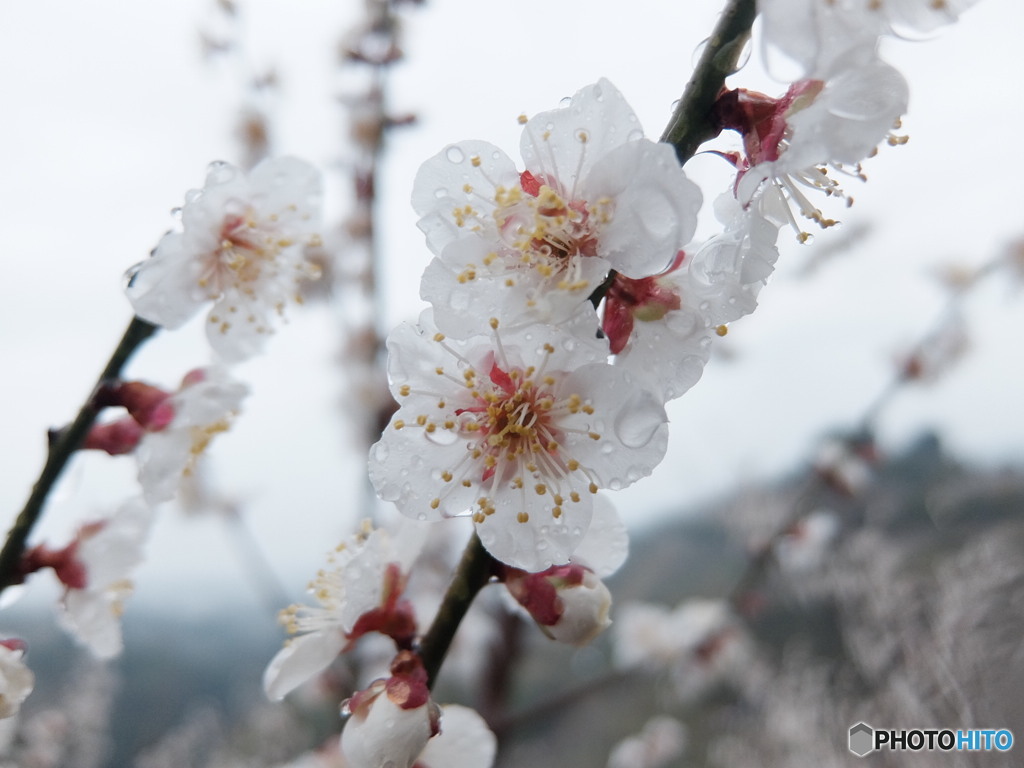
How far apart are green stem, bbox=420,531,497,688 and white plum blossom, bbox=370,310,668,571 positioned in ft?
0.19

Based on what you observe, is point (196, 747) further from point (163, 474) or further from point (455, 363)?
point (455, 363)

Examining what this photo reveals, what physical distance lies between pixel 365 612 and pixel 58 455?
0.44 m

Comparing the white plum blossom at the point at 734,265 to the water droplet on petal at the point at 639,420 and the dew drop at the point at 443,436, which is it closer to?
the water droplet on petal at the point at 639,420

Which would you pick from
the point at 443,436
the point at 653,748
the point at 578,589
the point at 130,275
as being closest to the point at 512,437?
the point at 443,436

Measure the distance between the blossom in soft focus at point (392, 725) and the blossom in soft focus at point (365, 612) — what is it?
0.09 meters

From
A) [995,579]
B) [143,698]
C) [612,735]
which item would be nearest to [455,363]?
[995,579]

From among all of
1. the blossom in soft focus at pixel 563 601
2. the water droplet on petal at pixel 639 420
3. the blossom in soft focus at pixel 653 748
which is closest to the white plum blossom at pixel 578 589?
the blossom in soft focus at pixel 563 601

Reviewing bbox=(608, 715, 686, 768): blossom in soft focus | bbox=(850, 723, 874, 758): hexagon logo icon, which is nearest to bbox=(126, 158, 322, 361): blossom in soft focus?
bbox=(850, 723, 874, 758): hexagon logo icon

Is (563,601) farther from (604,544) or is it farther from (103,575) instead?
(103,575)

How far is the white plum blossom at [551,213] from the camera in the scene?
1.75 ft

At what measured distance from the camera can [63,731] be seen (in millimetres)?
2943

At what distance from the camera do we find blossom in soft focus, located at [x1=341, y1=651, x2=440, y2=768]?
0.63m

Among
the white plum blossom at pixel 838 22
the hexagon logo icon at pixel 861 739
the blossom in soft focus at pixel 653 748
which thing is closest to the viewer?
the white plum blossom at pixel 838 22

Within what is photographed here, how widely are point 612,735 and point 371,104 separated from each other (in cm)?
316
